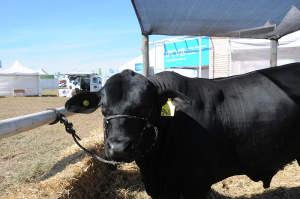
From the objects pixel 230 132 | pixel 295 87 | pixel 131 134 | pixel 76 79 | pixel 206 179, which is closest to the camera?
pixel 131 134

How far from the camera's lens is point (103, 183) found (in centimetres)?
341

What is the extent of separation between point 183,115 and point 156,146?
403 mm

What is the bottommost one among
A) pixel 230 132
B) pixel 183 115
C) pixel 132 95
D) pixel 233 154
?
pixel 233 154

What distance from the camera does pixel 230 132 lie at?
234 cm

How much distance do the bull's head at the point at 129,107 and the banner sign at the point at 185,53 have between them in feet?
37.6

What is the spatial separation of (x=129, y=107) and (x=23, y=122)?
116cm

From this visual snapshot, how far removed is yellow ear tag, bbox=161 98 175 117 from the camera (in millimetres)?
2139

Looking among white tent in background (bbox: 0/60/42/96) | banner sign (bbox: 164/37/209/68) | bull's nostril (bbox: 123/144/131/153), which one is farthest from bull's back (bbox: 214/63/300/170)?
white tent in background (bbox: 0/60/42/96)

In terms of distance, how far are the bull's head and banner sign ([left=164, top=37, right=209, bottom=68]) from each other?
1146 centimetres

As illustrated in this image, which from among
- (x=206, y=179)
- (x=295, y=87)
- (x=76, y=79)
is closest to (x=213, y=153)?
(x=206, y=179)

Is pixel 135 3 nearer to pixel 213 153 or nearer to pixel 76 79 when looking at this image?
pixel 213 153

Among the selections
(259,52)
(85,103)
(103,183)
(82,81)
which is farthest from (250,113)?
(82,81)

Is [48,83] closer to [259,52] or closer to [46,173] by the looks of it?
[259,52]

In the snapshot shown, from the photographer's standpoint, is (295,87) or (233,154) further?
(295,87)
